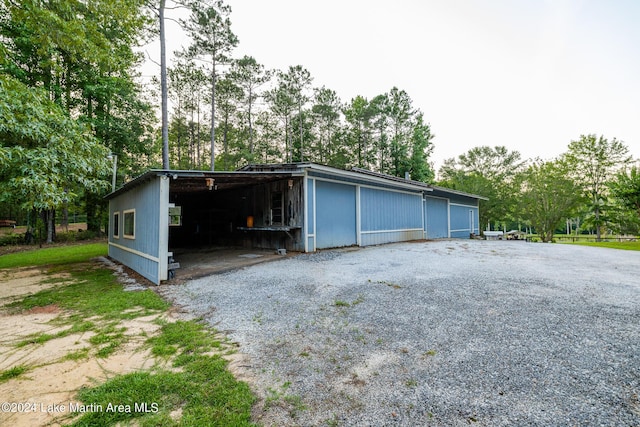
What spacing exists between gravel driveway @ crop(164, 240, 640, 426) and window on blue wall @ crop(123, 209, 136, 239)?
3453 mm

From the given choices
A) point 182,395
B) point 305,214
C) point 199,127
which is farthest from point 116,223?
point 199,127

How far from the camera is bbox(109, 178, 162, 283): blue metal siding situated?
5.59m

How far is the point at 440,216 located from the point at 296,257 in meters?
10.5

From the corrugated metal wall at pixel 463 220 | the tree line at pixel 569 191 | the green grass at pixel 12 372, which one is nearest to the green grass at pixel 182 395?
the green grass at pixel 12 372

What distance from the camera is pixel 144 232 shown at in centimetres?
629

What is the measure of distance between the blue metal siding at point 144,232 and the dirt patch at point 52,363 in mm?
2011

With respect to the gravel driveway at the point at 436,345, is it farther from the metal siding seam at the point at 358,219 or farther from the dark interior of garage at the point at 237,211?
the metal siding seam at the point at 358,219

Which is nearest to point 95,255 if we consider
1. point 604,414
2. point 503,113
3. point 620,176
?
point 604,414

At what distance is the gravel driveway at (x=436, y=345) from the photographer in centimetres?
171

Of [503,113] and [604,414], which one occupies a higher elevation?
[503,113]

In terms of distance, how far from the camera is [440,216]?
14.8 metres

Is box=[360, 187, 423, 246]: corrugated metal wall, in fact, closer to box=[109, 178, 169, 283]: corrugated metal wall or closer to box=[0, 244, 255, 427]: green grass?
box=[109, 178, 169, 283]: corrugated metal wall

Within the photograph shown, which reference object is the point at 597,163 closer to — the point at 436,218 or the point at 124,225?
the point at 436,218

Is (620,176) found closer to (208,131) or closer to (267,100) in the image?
(267,100)
